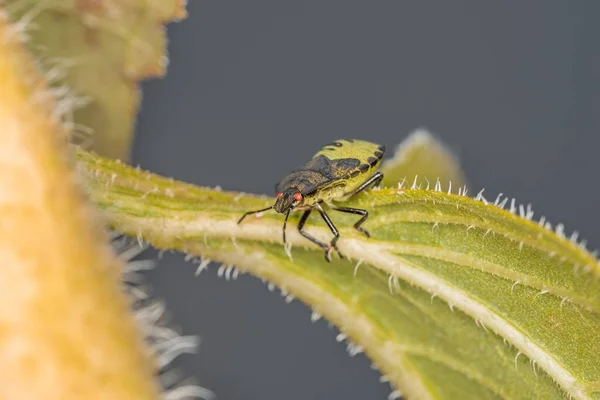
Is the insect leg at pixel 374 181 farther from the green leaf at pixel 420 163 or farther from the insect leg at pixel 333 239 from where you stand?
the insect leg at pixel 333 239

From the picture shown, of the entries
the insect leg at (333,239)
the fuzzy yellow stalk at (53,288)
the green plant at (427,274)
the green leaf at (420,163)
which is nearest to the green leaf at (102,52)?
the green plant at (427,274)

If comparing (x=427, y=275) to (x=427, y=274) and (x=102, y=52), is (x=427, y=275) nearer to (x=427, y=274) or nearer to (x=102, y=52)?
(x=427, y=274)

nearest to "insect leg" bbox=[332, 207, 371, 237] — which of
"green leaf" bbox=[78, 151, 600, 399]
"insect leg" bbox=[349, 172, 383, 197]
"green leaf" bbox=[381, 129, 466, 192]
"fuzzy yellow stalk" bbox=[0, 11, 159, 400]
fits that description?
"green leaf" bbox=[78, 151, 600, 399]

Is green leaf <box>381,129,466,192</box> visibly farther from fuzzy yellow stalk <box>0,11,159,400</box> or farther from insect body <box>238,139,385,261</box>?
fuzzy yellow stalk <box>0,11,159,400</box>

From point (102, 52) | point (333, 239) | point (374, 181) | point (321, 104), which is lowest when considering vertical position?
point (333, 239)

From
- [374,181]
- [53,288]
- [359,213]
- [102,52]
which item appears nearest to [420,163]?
[374,181]

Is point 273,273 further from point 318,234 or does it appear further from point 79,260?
point 79,260

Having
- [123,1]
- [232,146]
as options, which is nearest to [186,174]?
[232,146]
